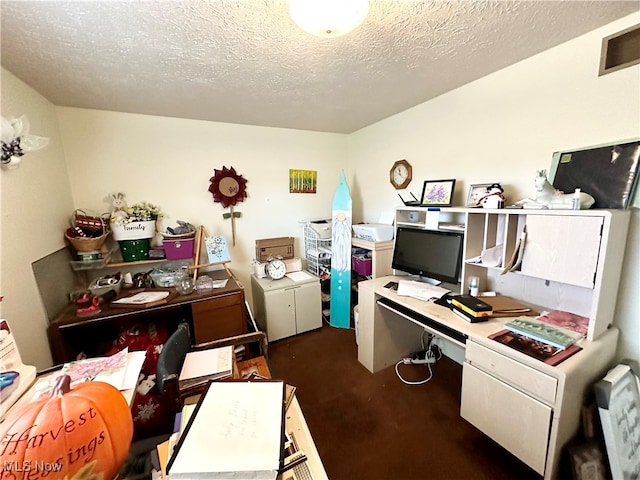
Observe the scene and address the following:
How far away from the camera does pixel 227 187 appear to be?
2.68 meters

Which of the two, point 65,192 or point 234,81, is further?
point 65,192

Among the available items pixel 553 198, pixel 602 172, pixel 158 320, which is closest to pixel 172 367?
pixel 158 320

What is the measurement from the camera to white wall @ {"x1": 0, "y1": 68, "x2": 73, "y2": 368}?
1.37 metres

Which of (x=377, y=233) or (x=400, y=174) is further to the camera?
(x=400, y=174)

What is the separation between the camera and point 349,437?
1.62 metres

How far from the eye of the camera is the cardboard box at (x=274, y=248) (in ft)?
9.37

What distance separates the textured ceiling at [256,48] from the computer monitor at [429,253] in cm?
113

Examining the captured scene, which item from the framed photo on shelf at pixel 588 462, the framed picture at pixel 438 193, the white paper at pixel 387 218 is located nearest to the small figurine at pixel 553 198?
the framed picture at pixel 438 193

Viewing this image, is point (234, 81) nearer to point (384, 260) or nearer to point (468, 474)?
point (384, 260)

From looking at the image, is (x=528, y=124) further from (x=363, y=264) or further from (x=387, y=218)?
(x=363, y=264)

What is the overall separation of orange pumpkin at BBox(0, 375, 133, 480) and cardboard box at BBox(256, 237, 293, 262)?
82.5 inches

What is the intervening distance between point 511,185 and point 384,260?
114 cm

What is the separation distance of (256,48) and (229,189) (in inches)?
60.5

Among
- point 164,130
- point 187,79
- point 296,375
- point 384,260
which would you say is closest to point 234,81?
point 187,79
